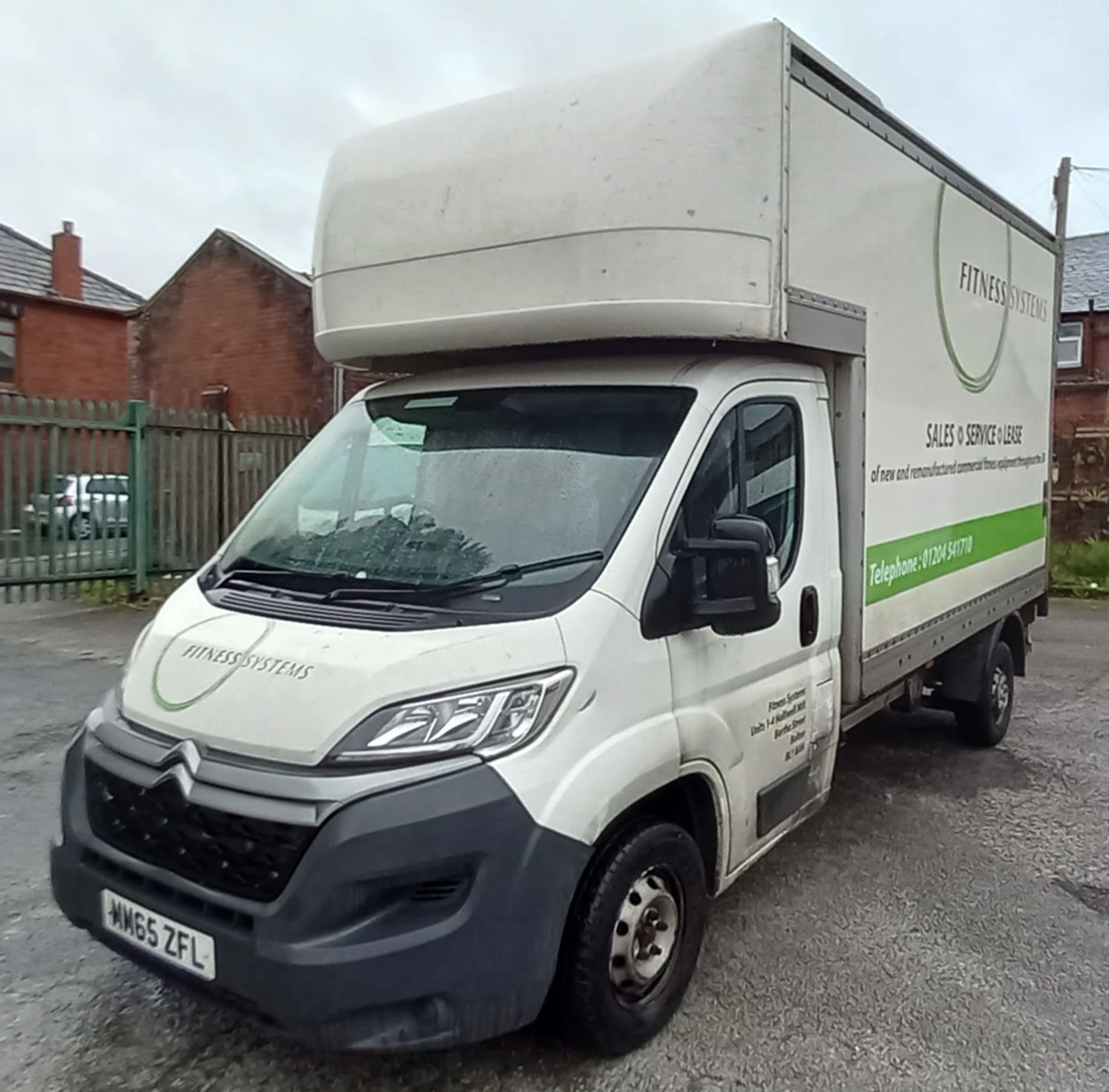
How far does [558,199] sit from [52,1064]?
3126 millimetres

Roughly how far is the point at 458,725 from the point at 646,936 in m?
1.02

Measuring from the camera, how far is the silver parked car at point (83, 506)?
406 inches

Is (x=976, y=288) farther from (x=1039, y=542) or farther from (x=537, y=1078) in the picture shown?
(x=537, y=1078)

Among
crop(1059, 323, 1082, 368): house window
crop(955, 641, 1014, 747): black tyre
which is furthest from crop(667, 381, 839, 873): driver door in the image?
crop(1059, 323, 1082, 368): house window

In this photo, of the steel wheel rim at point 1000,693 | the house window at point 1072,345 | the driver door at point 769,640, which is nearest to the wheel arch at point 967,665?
the steel wheel rim at point 1000,693

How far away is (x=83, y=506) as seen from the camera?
1062 centimetres

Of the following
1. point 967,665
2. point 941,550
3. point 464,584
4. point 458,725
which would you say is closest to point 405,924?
point 458,725

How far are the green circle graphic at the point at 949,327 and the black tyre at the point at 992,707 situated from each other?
68.1 inches

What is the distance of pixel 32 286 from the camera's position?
26.2 meters

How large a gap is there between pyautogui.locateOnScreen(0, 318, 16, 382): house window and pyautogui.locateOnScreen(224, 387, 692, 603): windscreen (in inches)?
944

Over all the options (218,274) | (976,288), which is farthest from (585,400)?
(218,274)

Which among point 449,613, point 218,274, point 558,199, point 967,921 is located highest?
point 218,274

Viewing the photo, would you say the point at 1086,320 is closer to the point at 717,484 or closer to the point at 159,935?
the point at 717,484

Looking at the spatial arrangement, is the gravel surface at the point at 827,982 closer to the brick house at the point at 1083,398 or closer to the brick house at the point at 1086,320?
the brick house at the point at 1083,398
